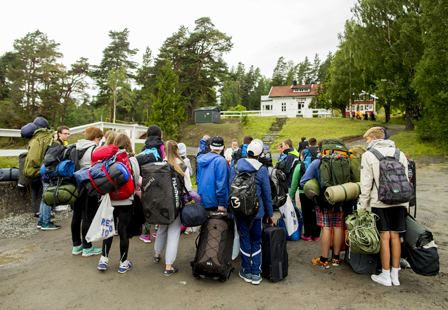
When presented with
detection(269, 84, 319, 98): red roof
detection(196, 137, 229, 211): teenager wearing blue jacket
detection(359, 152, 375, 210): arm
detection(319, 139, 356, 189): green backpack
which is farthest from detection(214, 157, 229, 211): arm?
detection(269, 84, 319, 98): red roof

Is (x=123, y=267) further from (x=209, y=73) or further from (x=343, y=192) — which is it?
(x=209, y=73)

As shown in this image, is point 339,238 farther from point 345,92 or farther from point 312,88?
point 312,88

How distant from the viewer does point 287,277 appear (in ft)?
12.1

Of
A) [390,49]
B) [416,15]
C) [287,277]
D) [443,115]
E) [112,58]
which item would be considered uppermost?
[112,58]

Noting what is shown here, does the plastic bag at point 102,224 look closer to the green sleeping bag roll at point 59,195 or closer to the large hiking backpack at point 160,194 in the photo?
the large hiking backpack at point 160,194

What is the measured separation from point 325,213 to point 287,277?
3.49ft

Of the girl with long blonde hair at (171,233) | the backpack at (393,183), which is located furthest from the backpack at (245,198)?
the backpack at (393,183)

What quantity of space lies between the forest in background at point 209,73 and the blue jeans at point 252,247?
1541 cm

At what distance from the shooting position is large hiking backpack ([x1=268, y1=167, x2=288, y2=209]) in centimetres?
414

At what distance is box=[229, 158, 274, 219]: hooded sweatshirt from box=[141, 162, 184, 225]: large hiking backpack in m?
0.92

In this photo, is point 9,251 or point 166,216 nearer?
point 166,216

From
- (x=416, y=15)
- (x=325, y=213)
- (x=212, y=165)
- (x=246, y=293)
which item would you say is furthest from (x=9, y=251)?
(x=416, y=15)

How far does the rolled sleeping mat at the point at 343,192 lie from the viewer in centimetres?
361

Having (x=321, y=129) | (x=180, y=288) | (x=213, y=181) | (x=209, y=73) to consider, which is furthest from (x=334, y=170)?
(x=209, y=73)
